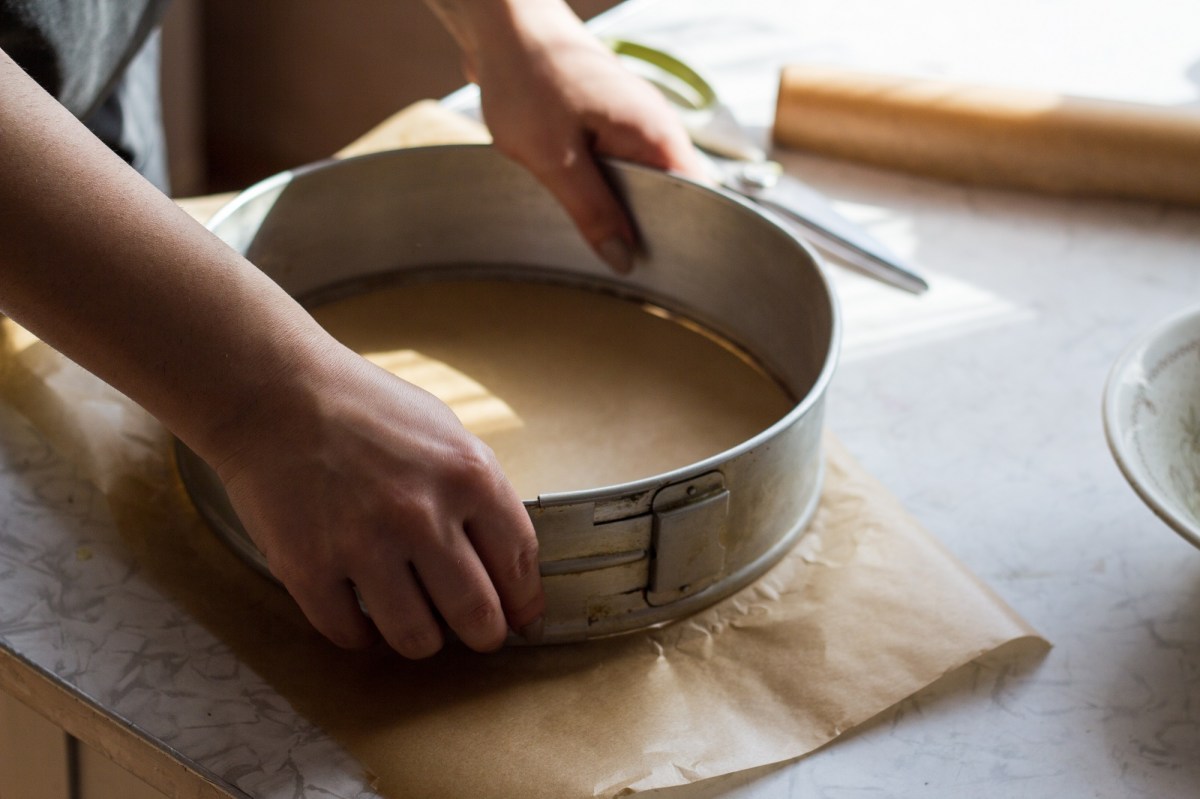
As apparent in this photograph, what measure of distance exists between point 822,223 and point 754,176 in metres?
0.06

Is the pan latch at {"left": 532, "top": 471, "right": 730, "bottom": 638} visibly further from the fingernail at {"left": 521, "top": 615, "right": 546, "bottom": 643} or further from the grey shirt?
the grey shirt

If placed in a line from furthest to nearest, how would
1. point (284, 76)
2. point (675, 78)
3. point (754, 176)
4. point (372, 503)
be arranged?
1. point (284, 76)
2. point (675, 78)
3. point (754, 176)
4. point (372, 503)

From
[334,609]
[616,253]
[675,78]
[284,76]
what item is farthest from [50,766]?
[284,76]

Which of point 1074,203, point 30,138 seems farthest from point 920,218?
point 30,138

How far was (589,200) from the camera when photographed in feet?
2.22

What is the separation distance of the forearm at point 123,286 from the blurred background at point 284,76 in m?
1.34

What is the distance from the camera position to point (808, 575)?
0.53 m

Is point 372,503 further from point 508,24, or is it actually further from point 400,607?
point 508,24

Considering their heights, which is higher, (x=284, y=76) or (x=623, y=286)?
(x=623, y=286)

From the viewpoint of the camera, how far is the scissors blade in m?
0.73

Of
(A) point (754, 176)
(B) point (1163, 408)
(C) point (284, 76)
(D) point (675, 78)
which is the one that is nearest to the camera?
(B) point (1163, 408)

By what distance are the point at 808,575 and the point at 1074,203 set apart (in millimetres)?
442

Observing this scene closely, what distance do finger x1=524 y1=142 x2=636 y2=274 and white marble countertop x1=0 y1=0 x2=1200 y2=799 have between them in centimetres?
15

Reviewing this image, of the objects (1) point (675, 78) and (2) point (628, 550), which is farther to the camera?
(1) point (675, 78)
